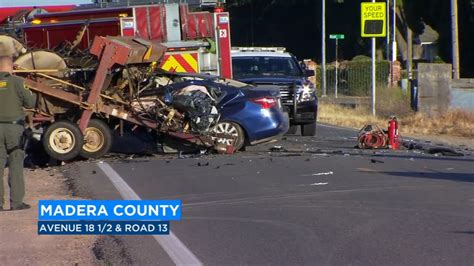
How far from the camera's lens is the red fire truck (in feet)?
62.1

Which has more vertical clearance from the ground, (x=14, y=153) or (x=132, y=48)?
(x=132, y=48)

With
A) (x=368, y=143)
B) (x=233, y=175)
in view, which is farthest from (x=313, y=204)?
(x=368, y=143)

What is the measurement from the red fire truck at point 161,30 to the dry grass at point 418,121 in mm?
6585

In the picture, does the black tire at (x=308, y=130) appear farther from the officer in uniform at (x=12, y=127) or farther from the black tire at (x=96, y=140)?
the officer in uniform at (x=12, y=127)

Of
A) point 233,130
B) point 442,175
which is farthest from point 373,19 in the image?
point 442,175

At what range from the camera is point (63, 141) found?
15.5m

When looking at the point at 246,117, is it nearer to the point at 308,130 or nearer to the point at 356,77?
the point at 308,130

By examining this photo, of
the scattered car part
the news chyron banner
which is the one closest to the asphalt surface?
the scattered car part

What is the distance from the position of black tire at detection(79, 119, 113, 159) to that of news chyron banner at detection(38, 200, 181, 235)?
25.6ft

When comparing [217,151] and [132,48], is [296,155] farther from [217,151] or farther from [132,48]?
[132,48]

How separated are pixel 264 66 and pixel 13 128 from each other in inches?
452

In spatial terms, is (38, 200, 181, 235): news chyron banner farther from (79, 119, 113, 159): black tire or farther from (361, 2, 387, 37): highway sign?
(361, 2, 387, 37): highway sign

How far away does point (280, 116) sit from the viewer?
1691 centimetres

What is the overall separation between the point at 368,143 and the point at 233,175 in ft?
14.8
